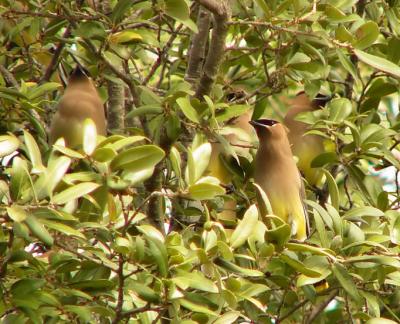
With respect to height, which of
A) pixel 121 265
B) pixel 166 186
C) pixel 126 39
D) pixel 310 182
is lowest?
pixel 310 182

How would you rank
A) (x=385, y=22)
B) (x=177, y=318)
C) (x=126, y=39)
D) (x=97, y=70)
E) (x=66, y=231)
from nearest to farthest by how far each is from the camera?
(x=66, y=231) < (x=177, y=318) < (x=126, y=39) < (x=97, y=70) < (x=385, y=22)

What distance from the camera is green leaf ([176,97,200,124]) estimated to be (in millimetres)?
2596

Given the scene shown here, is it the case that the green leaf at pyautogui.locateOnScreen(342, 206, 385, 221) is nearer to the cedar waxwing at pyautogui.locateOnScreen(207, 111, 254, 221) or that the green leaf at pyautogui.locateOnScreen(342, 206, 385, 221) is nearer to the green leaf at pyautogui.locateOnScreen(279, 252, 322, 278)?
the green leaf at pyautogui.locateOnScreen(279, 252, 322, 278)

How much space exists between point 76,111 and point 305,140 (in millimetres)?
1029

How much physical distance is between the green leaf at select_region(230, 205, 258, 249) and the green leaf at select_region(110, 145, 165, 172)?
0.93 ft

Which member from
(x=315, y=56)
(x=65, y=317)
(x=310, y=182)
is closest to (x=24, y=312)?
(x=65, y=317)

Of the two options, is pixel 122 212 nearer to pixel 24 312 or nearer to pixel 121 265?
pixel 121 265

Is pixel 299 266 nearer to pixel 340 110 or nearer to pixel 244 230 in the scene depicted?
pixel 244 230

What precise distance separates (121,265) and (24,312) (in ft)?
0.77

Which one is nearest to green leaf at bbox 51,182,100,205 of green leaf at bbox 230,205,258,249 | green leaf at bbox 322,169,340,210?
green leaf at bbox 230,205,258,249

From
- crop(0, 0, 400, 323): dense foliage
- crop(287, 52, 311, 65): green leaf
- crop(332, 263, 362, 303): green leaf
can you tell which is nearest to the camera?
crop(0, 0, 400, 323): dense foliage

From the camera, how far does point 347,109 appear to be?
308cm

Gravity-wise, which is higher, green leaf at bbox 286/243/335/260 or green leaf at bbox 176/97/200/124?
green leaf at bbox 176/97/200/124

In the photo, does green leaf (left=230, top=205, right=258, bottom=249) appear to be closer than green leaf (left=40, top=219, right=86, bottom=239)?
No
